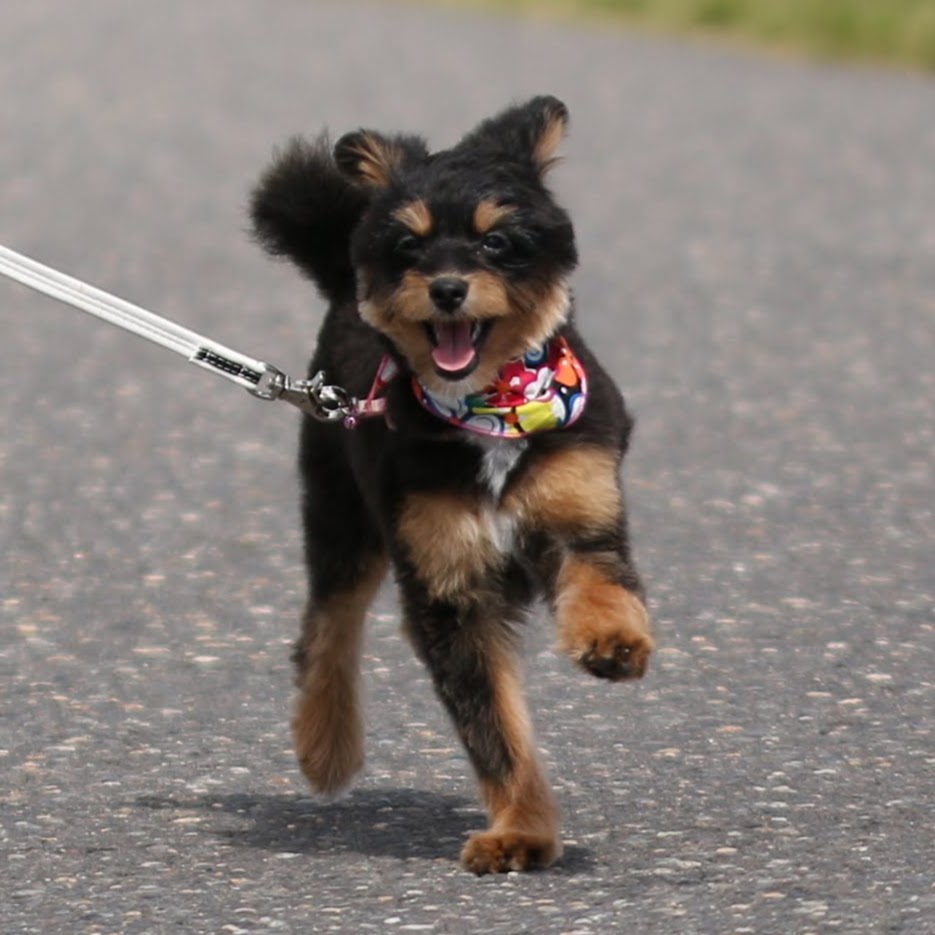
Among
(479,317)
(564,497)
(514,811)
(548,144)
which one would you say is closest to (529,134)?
(548,144)

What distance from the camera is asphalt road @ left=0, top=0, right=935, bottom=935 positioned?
5160 mm

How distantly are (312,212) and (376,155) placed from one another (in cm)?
59

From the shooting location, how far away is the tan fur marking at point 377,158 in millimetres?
→ 5262

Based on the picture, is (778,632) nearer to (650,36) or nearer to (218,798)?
(218,798)

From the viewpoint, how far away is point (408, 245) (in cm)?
509

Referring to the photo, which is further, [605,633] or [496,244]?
[496,244]

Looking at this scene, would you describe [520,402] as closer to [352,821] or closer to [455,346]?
[455,346]

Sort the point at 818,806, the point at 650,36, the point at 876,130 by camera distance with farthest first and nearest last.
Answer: the point at 650,36
the point at 876,130
the point at 818,806

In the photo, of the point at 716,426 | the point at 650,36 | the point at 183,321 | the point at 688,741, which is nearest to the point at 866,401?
the point at 716,426

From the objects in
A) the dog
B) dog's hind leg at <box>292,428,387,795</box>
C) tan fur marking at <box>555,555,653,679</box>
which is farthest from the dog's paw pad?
dog's hind leg at <box>292,428,387,795</box>

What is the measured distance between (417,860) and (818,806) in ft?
2.91

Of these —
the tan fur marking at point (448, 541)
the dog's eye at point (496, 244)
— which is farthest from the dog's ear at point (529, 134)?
the tan fur marking at point (448, 541)

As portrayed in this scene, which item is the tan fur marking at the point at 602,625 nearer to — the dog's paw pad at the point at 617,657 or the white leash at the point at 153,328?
the dog's paw pad at the point at 617,657

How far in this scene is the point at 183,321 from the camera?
12.0 m
